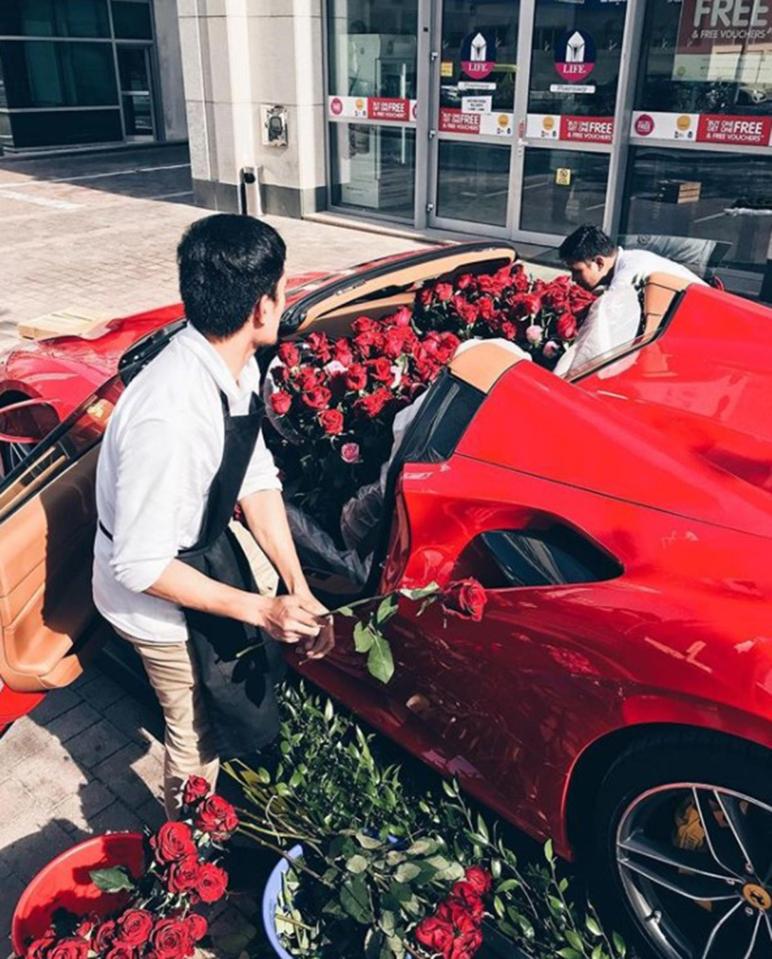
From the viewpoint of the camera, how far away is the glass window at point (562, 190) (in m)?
10.2

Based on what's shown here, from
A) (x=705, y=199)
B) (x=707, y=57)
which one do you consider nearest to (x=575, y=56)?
(x=707, y=57)

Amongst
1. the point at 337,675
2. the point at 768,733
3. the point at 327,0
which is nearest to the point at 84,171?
the point at 327,0

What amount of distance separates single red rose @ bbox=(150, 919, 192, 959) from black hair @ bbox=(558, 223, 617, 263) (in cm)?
336

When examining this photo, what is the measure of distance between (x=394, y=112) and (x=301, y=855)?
36.4ft

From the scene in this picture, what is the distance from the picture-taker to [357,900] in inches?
86.7

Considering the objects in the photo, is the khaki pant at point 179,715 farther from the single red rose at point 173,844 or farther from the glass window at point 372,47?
the glass window at point 372,47

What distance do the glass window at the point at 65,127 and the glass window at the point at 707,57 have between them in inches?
600

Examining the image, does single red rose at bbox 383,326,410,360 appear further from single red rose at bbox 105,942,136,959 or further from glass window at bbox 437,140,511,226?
glass window at bbox 437,140,511,226

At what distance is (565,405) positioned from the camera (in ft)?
7.71

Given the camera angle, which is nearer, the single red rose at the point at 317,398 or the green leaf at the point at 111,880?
the green leaf at the point at 111,880

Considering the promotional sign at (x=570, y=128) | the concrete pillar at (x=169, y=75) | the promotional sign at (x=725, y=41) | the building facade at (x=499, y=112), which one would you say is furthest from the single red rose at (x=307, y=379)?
the concrete pillar at (x=169, y=75)

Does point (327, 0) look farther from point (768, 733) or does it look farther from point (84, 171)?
point (768, 733)

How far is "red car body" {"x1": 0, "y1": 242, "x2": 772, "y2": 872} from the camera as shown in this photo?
1950 millimetres

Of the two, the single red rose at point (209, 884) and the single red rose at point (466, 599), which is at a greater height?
the single red rose at point (466, 599)
